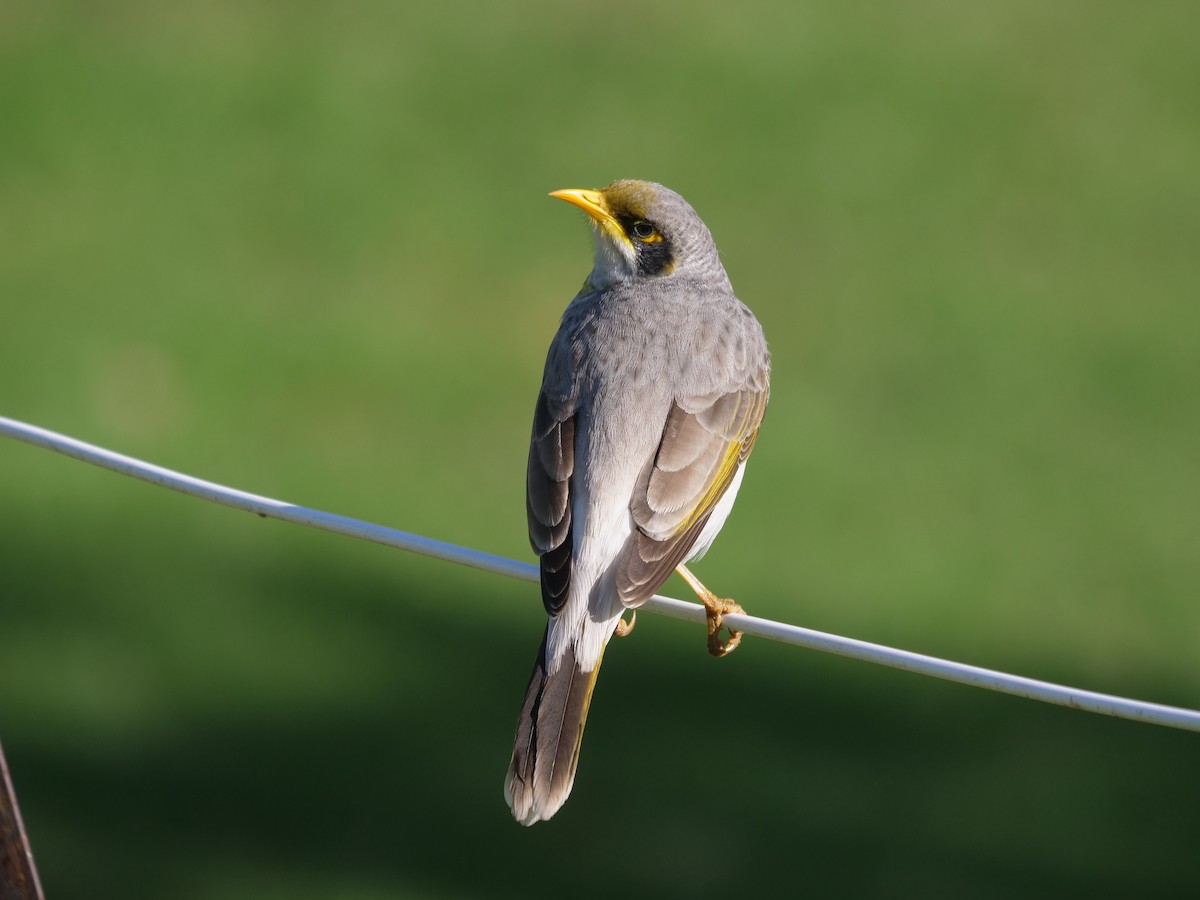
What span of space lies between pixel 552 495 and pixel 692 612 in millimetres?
873

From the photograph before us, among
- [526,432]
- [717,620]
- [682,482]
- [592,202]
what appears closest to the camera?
[717,620]

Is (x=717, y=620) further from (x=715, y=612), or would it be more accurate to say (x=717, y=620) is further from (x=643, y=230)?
(x=643, y=230)

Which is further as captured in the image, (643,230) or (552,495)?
(643,230)

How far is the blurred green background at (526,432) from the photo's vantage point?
9062 millimetres

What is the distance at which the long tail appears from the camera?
525cm

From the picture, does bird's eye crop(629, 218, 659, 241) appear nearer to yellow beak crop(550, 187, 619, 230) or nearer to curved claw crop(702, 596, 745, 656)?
yellow beak crop(550, 187, 619, 230)

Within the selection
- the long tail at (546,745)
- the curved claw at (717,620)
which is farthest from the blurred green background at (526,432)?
the long tail at (546,745)

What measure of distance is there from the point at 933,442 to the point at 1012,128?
16.0ft

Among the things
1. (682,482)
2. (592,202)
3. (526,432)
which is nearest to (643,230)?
(592,202)

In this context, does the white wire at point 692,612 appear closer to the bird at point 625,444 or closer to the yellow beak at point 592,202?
the bird at point 625,444

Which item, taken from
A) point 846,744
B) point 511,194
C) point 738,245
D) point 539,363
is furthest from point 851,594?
point 511,194

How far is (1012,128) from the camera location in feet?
54.7

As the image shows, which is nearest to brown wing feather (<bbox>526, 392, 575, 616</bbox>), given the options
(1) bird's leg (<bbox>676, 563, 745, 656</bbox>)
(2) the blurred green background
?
(1) bird's leg (<bbox>676, 563, 745, 656</bbox>)

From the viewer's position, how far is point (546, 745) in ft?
17.3
